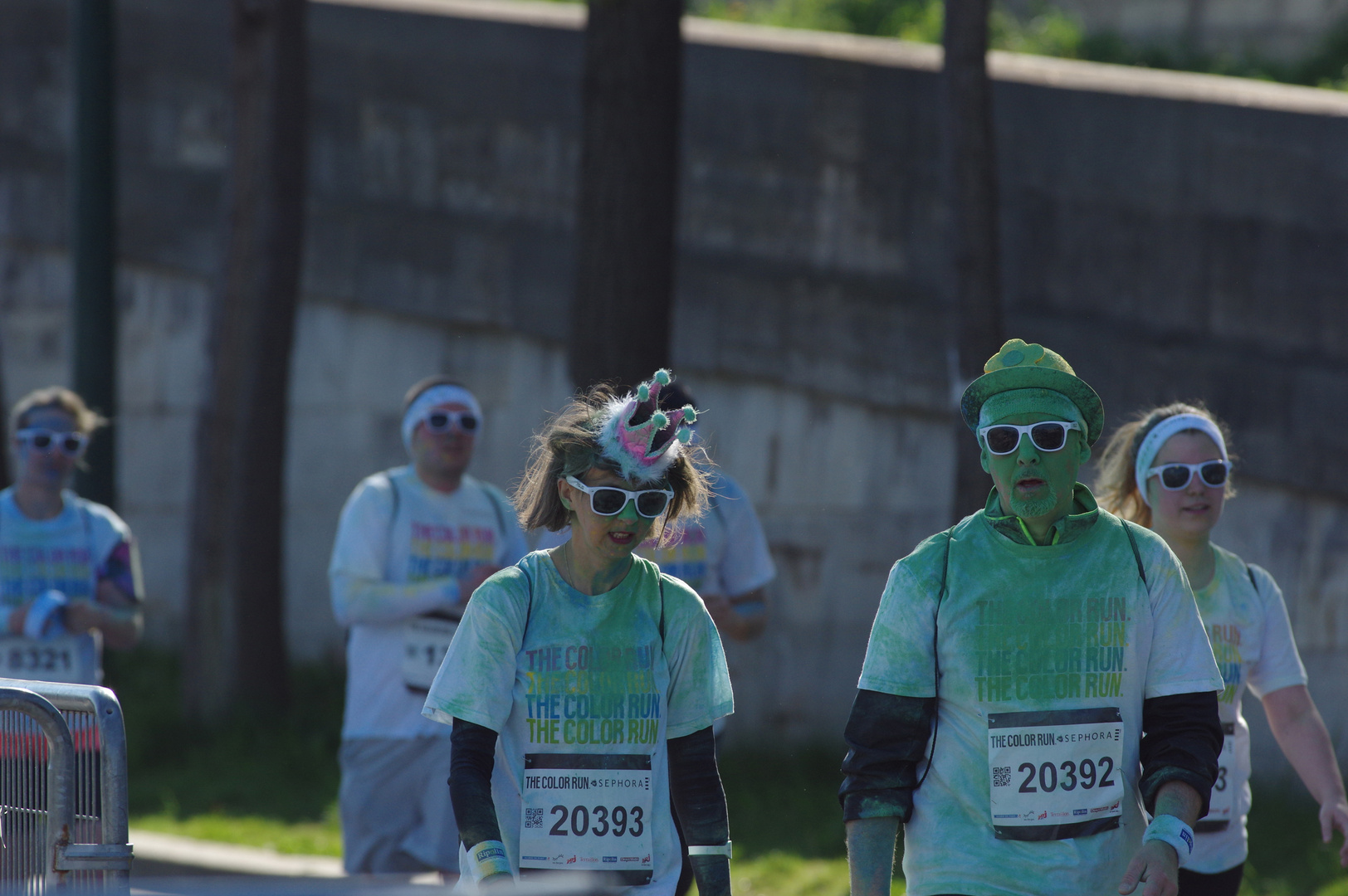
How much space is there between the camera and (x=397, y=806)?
6777 mm

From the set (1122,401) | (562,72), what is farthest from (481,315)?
(1122,401)

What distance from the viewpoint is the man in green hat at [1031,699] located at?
3590mm

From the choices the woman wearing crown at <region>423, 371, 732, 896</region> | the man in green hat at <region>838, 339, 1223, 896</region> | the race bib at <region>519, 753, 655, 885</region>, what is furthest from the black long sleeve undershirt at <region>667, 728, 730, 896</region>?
the man in green hat at <region>838, 339, 1223, 896</region>

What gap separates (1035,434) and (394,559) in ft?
11.5

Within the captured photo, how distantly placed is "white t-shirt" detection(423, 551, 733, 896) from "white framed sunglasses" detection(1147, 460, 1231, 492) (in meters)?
1.85

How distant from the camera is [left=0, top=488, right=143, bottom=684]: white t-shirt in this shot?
7043 millimetres

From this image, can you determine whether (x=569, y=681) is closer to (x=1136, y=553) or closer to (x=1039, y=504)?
(x=1039, y=504)

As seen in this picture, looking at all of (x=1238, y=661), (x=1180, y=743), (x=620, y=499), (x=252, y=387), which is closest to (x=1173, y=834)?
(x=1180, y=743)

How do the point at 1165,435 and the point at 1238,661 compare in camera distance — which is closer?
the point at 1238,661

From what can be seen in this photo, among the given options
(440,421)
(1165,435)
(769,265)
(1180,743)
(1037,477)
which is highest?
(769,265)

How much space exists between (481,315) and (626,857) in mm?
8447

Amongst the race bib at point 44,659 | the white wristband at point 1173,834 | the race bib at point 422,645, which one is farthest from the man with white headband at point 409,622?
the white wristband at point 1173,834

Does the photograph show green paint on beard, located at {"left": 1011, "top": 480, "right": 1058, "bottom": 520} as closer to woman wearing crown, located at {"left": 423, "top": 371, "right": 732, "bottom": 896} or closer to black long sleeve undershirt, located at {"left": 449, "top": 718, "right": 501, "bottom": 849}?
woman wearing crown, located at {"left": 423, "top": 371, "right": 732, "bottom": 896}

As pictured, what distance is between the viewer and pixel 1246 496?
901 centimetres
